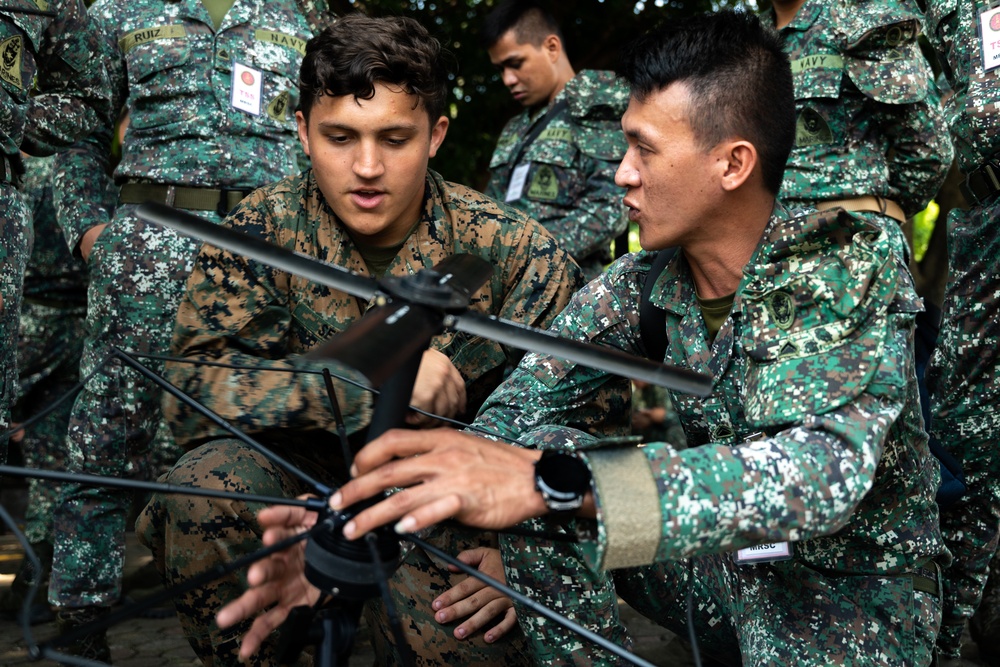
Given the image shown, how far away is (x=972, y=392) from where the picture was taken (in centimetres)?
328

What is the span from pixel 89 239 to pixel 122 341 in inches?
20.1

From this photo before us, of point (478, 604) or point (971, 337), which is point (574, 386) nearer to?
point (478, 604)

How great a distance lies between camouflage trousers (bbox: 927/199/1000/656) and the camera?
3.10m

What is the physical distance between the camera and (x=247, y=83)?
12.5ft

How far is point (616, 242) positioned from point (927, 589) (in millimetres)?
3402

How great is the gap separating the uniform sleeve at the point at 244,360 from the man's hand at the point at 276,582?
63 centimetres

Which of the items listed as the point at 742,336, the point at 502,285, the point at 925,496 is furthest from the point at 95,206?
the point at 925,496

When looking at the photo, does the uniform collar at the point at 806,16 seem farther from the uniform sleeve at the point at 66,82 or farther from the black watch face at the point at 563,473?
the black watch face at the point at 563,473

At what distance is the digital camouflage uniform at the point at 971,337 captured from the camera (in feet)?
10.3

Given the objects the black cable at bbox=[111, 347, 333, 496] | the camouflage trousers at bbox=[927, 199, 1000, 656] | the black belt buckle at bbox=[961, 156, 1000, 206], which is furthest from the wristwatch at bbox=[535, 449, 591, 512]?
the black belt buckle at bbox=[961, 156, 1000, 206]

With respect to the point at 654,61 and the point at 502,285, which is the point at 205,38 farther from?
the point at 654,61

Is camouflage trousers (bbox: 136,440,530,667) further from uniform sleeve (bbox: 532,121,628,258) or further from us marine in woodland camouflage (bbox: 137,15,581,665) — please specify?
uniform sleeve (bbox: 532,121,628,258)

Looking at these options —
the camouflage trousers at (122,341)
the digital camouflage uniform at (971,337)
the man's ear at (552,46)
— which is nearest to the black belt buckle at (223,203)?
the camouflage trousers at (122,341)

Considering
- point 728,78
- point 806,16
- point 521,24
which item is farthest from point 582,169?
point 728,78
